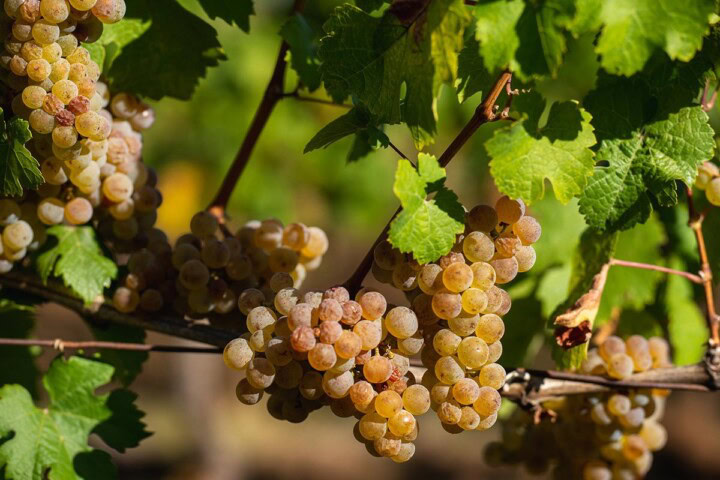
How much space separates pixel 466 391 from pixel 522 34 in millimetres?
384

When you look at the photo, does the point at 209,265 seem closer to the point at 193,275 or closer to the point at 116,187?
the point at 193,275

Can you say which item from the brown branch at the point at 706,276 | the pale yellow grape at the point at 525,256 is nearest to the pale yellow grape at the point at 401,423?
the pale yellow grape at the point at 525,256

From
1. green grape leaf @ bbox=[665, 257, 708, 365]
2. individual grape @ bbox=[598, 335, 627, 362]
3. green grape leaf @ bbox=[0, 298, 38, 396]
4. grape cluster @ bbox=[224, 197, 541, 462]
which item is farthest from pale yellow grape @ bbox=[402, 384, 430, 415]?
green grape leaf @ bbox=[665, 257, 708, 365]

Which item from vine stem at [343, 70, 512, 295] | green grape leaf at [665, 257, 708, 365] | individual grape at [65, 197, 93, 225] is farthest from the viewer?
green grape leaf at [665, 257, 708, 365]

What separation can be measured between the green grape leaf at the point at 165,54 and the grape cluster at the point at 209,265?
8.1 inches

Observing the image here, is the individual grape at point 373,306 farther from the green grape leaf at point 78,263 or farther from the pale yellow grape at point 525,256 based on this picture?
the green grape leaf at point 78,263

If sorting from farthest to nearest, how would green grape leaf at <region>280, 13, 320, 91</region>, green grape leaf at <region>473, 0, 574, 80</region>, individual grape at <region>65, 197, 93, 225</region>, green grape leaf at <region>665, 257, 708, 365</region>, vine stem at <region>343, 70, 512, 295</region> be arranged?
green grape leaf at <region>665, 257, 708, 365</region>, green grape leaf at <region>280, 13, 320, 91</region>, individual grape at <region>65, 197, 93, 225</region>, vine stem at <region>343, 70, 512, 295</region>, green grape leaf at <region>473, 0, 574, 80</region>

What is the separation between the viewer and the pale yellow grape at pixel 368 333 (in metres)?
0.84

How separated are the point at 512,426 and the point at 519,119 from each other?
762 mm

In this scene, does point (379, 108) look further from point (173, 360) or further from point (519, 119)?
point (173, 360)

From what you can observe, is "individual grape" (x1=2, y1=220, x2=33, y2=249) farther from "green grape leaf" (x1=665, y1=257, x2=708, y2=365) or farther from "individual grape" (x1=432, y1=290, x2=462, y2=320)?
"green grape leaf" (x1=665, y1=257, x2=708, y2=365)

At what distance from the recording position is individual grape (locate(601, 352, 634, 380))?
3.73 ft

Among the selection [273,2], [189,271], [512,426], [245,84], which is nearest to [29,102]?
[189,271]

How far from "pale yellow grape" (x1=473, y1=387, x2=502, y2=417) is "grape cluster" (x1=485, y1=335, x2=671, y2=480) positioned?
0.31m
